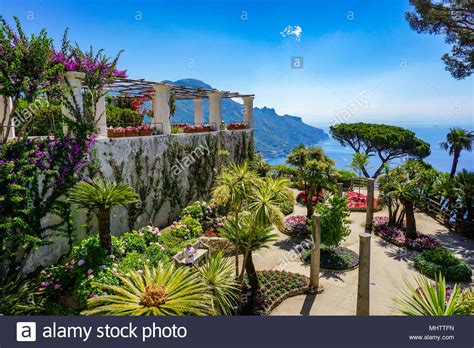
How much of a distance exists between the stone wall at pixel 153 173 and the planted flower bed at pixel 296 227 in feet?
18.2

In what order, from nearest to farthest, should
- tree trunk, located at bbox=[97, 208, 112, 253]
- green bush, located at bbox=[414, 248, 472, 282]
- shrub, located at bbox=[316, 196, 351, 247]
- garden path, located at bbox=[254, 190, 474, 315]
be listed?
garden path, located at bbox=[254, 190, 474, 315] → tree trunk, located at bbox=[97, 208, 112, 253] → green bush, located at bbox=[414, 248, 472, 282] → shrub, located at bbox=[316, 196, 351, 247]

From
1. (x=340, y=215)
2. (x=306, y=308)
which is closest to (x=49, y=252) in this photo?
(x=306, y=308)

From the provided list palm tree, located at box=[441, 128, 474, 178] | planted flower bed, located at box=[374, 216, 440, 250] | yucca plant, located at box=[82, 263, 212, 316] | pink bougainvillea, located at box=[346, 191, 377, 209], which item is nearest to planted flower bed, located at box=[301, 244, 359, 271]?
planted flower bed, located at box=[374, 216, 440, 250]

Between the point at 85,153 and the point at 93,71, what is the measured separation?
9.76ft

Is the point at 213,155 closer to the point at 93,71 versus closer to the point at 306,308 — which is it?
the point at 93,71

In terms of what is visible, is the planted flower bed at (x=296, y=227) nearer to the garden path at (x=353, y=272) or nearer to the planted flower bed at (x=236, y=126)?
the garden path at (x=353, y=272)

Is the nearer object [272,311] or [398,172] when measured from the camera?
[272,311]

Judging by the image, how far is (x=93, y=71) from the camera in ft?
35.3

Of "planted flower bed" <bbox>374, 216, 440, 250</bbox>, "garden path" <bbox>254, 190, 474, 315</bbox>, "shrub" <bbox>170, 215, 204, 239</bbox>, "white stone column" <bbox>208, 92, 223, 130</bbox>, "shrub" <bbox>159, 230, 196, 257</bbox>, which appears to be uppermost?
"white stone column" <bbox>208, 92, 223, 130</bbox>

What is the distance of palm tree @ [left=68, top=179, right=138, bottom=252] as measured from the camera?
9.12m

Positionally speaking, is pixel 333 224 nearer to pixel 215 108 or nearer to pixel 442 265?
pixel 442 265

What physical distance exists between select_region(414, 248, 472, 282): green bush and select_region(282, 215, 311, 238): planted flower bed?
4912 mm

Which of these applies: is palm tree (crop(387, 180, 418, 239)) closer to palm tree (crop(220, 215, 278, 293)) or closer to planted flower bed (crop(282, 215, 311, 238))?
planted flower bed (crop(282, 215, 311, 238))

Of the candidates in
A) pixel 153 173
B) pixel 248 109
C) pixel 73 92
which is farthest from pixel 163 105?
pixel 248 109
